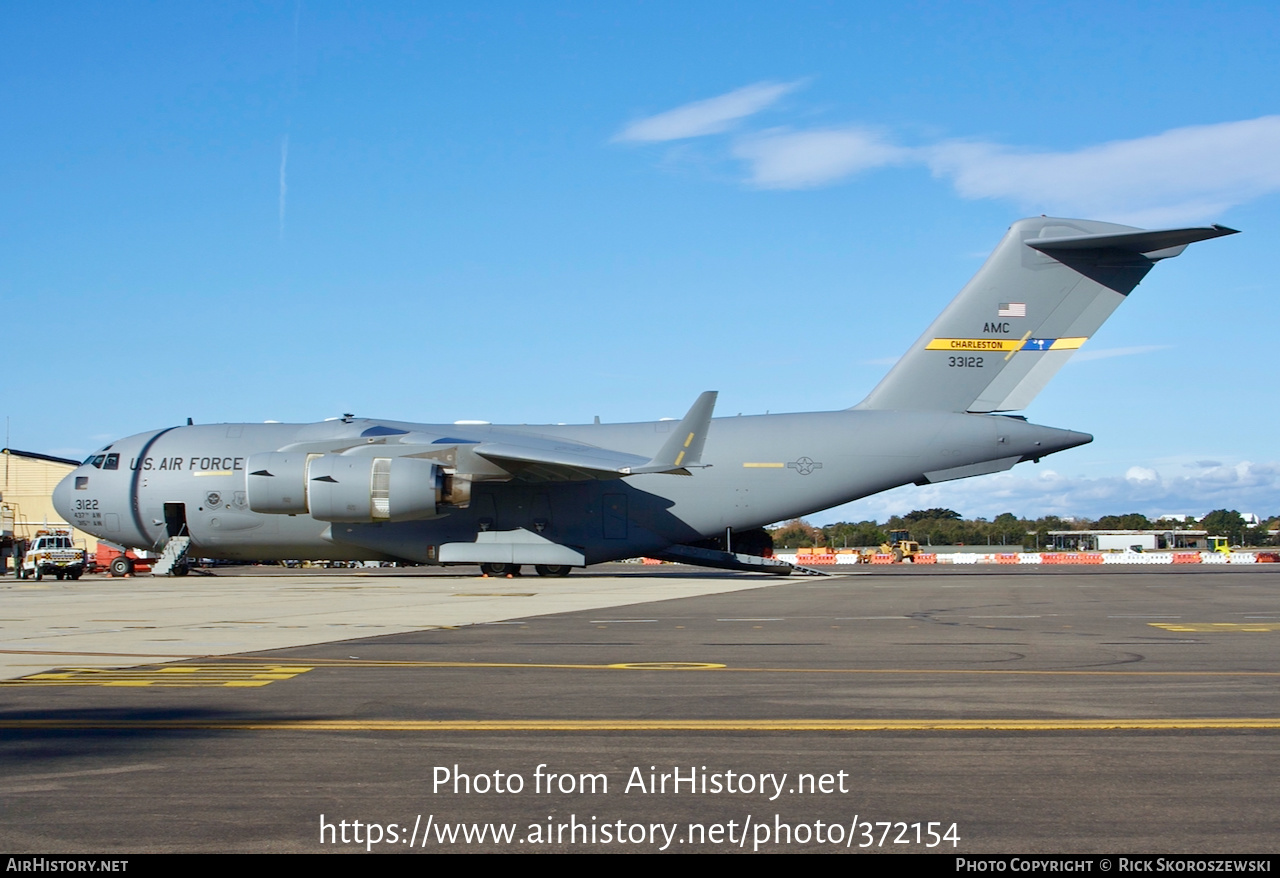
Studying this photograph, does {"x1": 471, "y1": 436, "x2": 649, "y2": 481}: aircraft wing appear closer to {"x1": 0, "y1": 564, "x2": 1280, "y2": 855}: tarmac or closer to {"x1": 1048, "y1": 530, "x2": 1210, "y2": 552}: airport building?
{"x1": 0, "y1": 564, "x2": 1280, "y2": 855}: tarmac

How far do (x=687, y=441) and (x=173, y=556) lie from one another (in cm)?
1642

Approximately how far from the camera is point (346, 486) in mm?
28375

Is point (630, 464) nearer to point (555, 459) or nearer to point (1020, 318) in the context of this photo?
point (555, 459)

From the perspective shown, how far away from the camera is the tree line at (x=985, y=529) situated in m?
117

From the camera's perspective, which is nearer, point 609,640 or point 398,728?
point 398,728

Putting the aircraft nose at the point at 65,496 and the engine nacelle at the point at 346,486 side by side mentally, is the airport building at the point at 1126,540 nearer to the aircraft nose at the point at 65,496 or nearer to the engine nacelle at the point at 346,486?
the engine nacelle at the point at 346,486

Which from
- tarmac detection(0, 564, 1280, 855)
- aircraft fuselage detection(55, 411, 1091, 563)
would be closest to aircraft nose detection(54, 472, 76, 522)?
aircraft fuselage detection(55, 411, 1091, 563)

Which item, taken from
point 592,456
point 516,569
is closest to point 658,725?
point 592,456

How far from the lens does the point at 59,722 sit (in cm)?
731

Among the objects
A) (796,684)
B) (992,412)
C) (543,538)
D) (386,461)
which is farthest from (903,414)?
(796,684)

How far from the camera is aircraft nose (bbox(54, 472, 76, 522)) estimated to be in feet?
110

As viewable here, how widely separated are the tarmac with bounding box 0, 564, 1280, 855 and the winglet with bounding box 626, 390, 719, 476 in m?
12.4

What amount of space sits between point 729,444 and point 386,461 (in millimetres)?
9270
